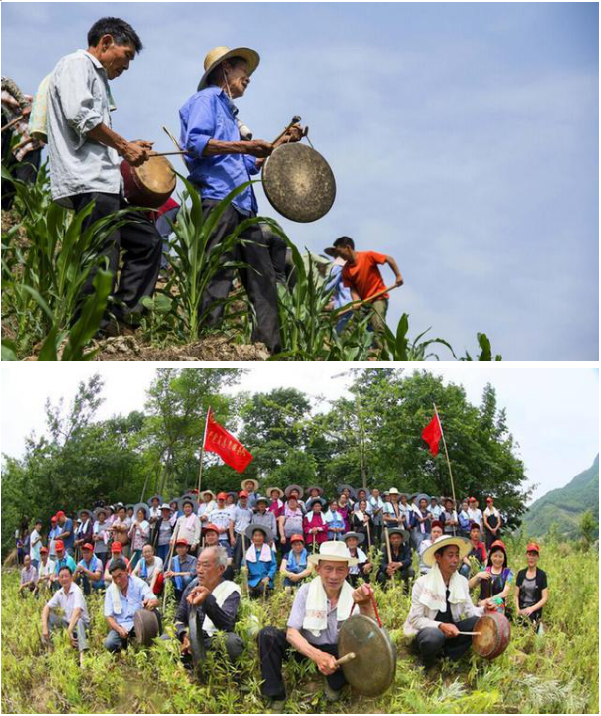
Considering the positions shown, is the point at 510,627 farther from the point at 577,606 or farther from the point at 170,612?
the point at 170,612

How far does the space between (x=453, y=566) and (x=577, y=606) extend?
701 millimetres

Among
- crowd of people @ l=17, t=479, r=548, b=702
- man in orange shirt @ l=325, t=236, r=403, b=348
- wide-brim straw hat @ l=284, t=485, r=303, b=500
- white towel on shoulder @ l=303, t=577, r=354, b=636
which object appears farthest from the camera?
man in orange shirt @ l=325, t=236, r=403, b=348

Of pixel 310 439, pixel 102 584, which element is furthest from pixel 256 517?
pixel 102 584

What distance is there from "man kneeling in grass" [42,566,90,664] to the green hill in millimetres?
2457

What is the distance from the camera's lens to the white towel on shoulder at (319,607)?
5.19 m

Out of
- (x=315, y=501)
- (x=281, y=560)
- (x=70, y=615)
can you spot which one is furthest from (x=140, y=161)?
(x=70, y=615)

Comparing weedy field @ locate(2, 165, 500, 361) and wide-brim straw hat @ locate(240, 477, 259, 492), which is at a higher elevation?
weedy field @ locate(2, 165, 500, 361)

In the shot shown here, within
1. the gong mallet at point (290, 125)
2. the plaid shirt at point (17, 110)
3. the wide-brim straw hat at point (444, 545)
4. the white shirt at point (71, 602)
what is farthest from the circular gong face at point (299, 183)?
the plaid shirt at point (17, 110)

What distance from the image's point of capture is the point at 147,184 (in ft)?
21.5

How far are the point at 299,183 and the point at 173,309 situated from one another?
125 cm

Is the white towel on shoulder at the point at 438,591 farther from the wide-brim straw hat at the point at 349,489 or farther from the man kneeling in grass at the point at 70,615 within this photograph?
the man kneeling in grass at the point at 70,615

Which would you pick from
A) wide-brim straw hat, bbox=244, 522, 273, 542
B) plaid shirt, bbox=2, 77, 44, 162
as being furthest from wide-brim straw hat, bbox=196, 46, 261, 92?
plaid shirt, bbox=2, 77, 44, 162

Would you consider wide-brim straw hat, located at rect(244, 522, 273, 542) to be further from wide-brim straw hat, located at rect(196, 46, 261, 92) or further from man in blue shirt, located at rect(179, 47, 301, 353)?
wide-brim straw hat, located at rect(196, 46, 261, 92)

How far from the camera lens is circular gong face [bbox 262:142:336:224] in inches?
261
